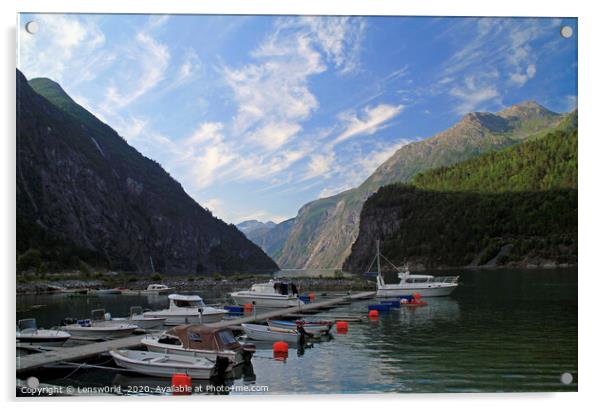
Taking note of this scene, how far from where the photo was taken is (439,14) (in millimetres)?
17094

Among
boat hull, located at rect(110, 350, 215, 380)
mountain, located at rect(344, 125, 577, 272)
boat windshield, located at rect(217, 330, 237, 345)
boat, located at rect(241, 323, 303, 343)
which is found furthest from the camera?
mountain, located at rect(344, 125, 577, 272)

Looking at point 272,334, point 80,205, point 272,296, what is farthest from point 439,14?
point 80,205

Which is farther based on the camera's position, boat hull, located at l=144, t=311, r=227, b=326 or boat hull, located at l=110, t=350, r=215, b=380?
boat hull, located at l=144, t=311, r=227, b=326

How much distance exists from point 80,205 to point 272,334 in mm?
128844

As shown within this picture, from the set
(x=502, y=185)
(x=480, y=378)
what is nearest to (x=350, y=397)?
(x=480, y=378)

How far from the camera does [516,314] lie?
1442 inches

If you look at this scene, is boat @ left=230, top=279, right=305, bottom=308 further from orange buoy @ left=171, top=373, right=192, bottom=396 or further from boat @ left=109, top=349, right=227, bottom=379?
orange buoy @ left=171, top=373, right=192, bottom=396

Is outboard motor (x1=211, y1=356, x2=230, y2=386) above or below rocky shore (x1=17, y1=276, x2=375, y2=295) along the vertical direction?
above

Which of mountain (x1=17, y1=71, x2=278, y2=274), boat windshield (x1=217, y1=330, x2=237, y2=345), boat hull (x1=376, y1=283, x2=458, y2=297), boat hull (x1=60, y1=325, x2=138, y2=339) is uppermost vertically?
mountain (x1=17, y1=71, x2=278, y2=274)

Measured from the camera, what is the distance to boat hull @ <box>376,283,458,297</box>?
59469 millimetres

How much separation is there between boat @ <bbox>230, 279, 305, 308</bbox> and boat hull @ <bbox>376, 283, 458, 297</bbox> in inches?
555

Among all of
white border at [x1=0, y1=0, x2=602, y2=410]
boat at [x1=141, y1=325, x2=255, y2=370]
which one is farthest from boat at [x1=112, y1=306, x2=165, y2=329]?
white border at [x1=0, y1=0, x2=602, y2=410]

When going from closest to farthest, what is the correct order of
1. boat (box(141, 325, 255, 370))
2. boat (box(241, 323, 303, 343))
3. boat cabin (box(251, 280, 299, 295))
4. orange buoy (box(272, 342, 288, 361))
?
boat (box(141, 325, 255, 370)) < orange buoy (box(272, 342, 288, 361)) < boat (box(241, 323, 303, 343)) < boat cabin (box(251, 280, 299, 295))

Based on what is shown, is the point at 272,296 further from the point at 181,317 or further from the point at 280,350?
the point at 280,350
